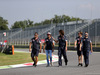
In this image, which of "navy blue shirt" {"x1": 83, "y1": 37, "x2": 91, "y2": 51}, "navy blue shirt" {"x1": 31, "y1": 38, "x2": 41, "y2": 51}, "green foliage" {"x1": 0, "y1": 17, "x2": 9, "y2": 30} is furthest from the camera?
"green foliage" {"x1": 0, "y1": 17, "x2": 9, "y2": 30}

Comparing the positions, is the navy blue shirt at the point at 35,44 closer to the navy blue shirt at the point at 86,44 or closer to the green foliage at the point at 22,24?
the navy blue shirt at the point at 86,44

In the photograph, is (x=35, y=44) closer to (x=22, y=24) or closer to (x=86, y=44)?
(x=86, y=44)

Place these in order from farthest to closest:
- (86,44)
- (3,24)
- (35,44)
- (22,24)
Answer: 1. (22,24)
2. (3,24)
3. (35,44)
4. (86,44)

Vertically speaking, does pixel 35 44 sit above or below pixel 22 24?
below

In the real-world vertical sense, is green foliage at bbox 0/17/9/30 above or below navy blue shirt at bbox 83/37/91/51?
above

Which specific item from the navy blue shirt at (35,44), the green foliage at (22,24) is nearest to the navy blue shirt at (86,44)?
the navy blue shirt at (35,44)

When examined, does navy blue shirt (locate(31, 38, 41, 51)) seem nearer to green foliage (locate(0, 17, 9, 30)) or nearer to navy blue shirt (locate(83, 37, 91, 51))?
navy blue shirt (locate(83, 37, 91, 51))

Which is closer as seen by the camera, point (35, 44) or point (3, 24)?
point (35, 44)

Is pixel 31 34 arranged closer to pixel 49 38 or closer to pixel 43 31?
pixel 43 31

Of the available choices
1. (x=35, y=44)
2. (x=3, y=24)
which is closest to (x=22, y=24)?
(x=3, y=24)

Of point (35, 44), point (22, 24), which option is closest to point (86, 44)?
point (35, 44)

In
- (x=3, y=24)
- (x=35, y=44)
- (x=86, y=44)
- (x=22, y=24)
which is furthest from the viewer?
(x=22, y=24)

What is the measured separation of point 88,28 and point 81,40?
83.3ft

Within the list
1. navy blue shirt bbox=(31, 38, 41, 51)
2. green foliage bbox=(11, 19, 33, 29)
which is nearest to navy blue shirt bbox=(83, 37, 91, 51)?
navy blue shirt bbox=(31, 38, 41, 51)
